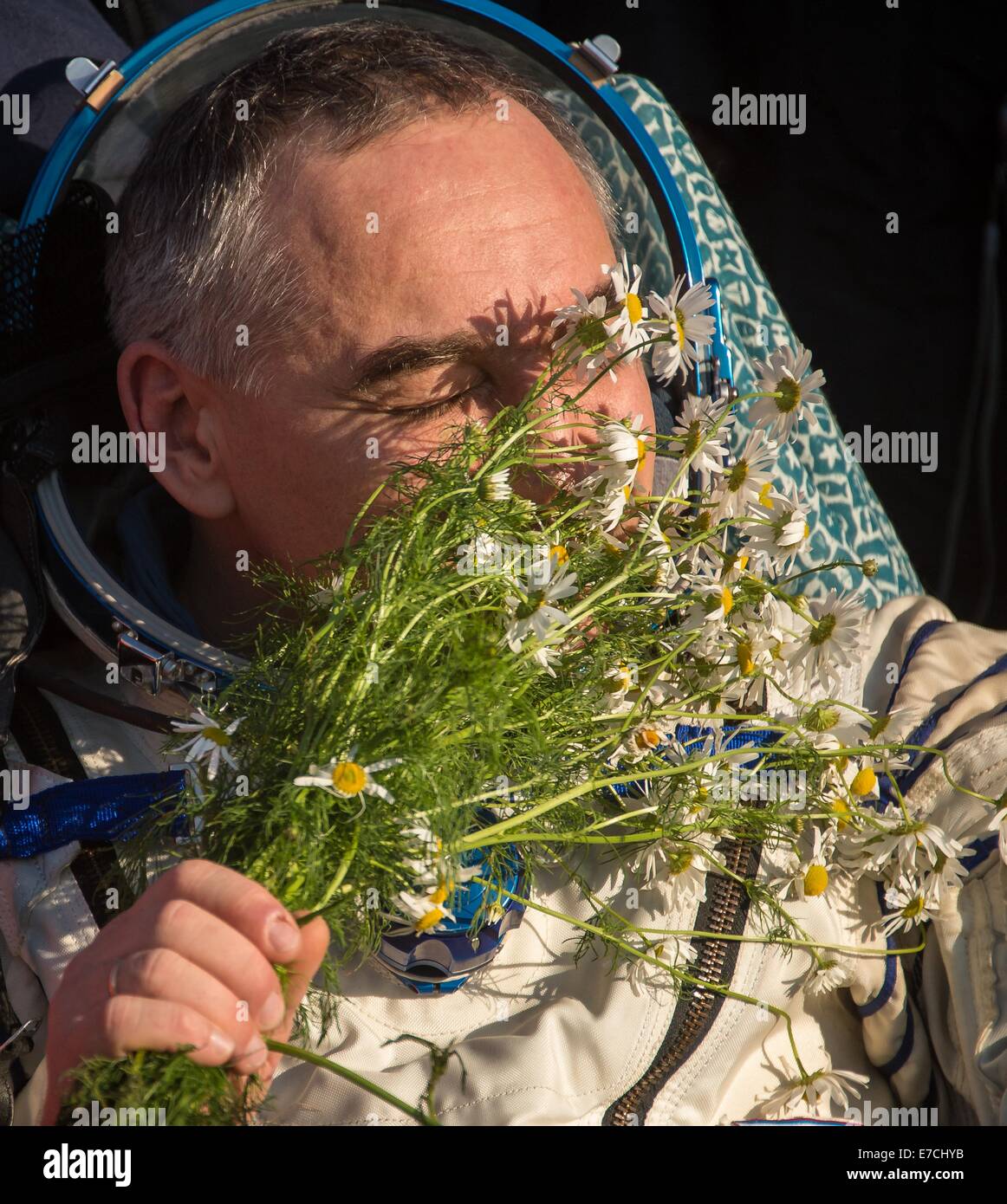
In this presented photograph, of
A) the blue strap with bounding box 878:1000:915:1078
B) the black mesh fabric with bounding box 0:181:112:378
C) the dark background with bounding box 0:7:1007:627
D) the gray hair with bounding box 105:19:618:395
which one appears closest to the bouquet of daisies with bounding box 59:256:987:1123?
the blue strap with bounding box 878:1000:915:1078

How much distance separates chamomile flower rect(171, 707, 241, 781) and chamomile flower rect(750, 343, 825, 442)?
49 centimetres

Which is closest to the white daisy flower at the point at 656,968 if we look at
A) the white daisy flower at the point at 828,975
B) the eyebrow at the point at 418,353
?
the white daisy flower at the point at 828,975

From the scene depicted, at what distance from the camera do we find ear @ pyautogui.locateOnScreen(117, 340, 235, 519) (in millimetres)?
1223

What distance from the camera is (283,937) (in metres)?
0.74

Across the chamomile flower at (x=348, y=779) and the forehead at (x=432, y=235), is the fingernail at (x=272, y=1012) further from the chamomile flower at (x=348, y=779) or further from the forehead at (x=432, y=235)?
the forehead at (x=432, y=235)

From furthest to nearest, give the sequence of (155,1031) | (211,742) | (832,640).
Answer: (832,640), (211,742), (155,1031)

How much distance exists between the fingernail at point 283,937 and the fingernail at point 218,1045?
6cm

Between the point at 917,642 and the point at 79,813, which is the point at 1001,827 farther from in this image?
the point at 79,813

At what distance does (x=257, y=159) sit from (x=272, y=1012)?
79 centimetres

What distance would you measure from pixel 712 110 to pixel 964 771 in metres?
1.60

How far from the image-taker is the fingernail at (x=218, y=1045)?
0.73m

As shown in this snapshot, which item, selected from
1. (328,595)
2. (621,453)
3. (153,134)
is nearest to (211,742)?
(328,595)

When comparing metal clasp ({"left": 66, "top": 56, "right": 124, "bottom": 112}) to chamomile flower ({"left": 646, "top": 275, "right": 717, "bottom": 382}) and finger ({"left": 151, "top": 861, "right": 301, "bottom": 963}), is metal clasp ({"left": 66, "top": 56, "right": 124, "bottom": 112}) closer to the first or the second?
chamomile flower ({"left": 646, "top": 275, "right": 717, "bottom": 382})

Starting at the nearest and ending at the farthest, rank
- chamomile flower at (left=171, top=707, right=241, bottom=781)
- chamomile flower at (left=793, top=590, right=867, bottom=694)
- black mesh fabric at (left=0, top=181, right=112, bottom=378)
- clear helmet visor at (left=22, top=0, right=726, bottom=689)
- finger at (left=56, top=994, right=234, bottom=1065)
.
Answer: finger at (left=56, top=994, right=234, bottom=1065) < chamomile flower at (left=171, top=707, right=241, bottom=781) < chamomile flower at (left=793, top=590, right=867, bottom=694) < clear helmet visor at (left=22, top=0, right=726, bottom=689) < black mesh fabric at (left=0, top=181, right=112, bottom=378)
